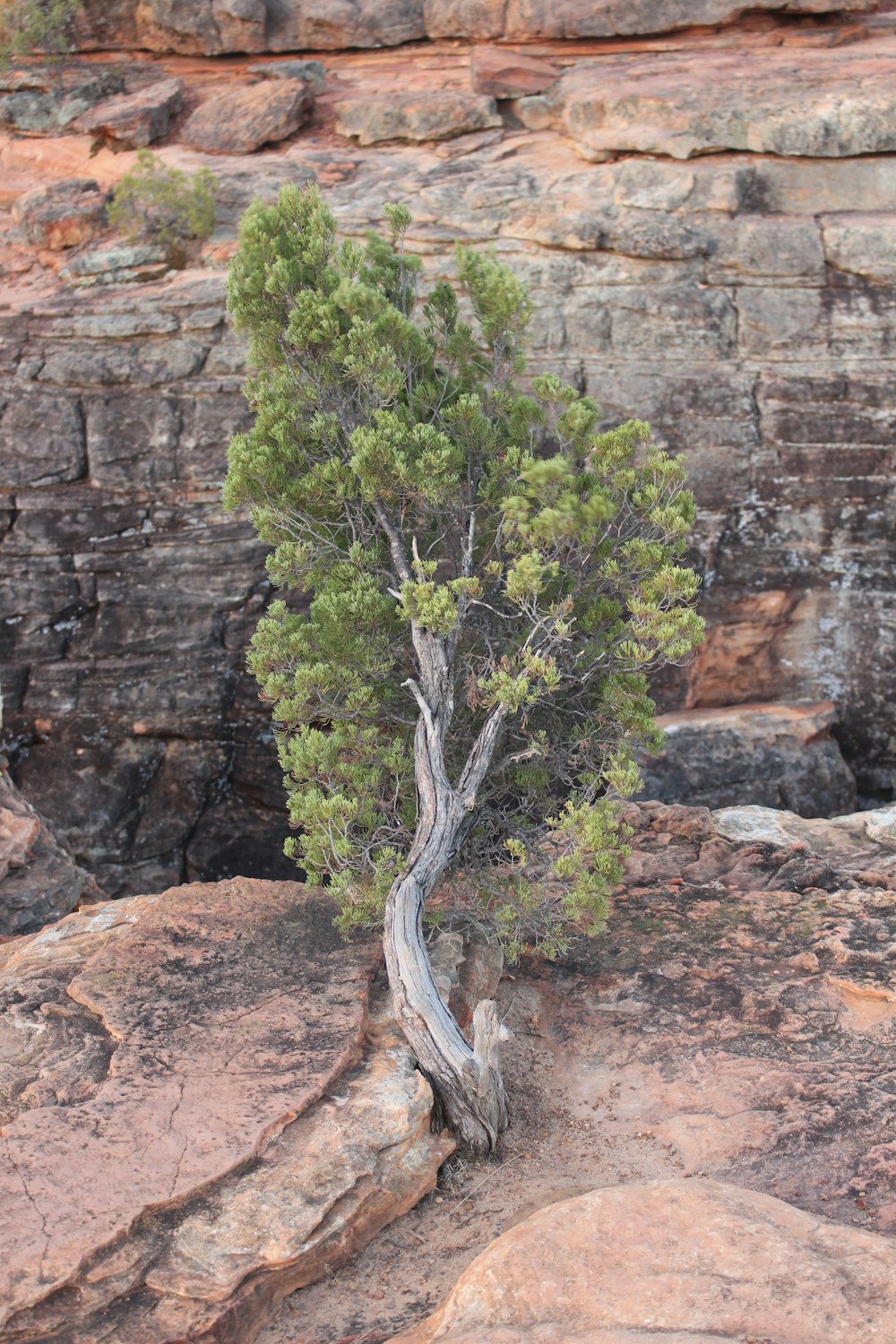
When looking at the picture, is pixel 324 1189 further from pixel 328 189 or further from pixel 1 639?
pixel 328 189

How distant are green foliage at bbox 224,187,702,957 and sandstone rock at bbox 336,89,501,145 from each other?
7.03 metres

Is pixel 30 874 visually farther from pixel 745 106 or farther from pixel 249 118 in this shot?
pixel 745 106

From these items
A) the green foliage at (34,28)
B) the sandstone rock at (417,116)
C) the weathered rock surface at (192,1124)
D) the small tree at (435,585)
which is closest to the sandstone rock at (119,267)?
the sandstone rock at (417,116)

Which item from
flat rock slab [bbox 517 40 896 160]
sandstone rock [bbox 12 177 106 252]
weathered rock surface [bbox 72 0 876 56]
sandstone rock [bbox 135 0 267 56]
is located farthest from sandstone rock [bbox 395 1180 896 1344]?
sandstone rock [bbox 135 0 267 56]

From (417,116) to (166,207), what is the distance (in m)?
3.54

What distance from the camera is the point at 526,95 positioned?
1501 centimetres

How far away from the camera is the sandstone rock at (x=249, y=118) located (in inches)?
590

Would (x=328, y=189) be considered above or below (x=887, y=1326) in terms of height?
above

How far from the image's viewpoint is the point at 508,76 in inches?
594

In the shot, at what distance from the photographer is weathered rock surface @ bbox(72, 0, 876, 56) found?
15.9 m

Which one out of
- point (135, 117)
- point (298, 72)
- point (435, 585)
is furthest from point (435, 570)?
point (298, 72)

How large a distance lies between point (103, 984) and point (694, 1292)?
13.8 feet

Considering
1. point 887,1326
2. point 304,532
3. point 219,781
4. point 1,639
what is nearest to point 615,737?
point 304,532

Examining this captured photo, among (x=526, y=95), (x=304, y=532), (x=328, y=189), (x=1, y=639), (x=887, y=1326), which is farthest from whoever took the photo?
(x=526, y=95)
